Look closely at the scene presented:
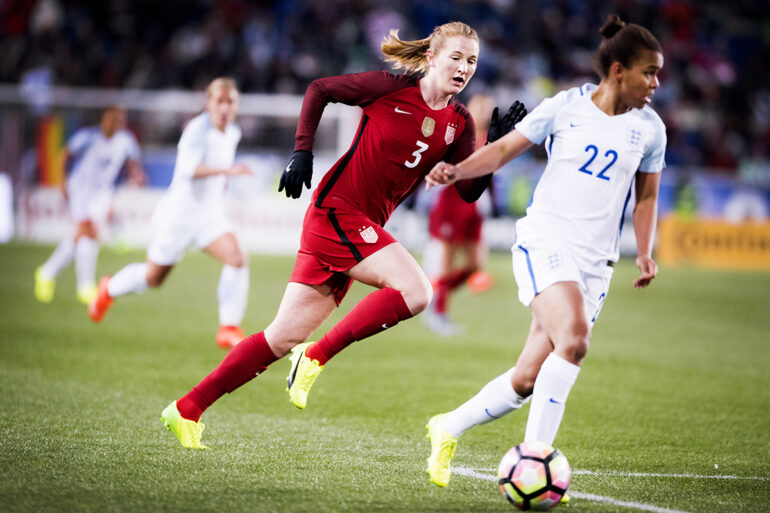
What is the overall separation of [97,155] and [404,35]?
1106 cm

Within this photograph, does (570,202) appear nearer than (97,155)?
Yes

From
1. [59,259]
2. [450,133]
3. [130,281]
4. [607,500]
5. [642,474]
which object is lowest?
[59,259]

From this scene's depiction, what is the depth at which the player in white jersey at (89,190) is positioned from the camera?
43.1 feet

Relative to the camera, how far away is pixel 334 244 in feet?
17.4

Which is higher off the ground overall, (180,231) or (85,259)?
(180,231)

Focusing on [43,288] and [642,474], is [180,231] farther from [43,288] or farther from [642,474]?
[642,474]

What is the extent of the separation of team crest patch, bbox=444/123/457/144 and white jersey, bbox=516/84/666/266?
0.82 meters

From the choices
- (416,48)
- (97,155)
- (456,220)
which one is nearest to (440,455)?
(416,48)

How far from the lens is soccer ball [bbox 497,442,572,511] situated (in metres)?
4.39

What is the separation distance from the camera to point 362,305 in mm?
5328

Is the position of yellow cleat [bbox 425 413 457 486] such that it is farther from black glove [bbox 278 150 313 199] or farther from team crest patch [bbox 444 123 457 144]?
team crest patch [bbox 444 123 457 144]

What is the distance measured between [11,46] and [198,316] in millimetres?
12694

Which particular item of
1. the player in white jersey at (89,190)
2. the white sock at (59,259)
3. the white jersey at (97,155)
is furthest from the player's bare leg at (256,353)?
the white jersey at (97,155)

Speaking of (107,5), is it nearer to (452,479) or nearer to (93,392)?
(93,392)
